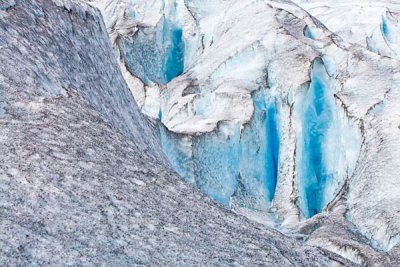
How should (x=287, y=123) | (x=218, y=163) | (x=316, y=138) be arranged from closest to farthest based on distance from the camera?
(x=218, y=163) < (x=287, y=123) < (x=316, y=138)

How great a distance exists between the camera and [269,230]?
13.9 feet

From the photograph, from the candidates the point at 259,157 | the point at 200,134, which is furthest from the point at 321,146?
the point at 200,134

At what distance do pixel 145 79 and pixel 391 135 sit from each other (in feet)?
25.4

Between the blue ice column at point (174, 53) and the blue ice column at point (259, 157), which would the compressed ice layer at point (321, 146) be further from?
the blue ice column at point (174, 53)

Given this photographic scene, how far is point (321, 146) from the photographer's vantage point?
1409cm

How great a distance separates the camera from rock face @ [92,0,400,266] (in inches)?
448

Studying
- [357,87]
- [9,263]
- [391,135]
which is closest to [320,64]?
[357,87]

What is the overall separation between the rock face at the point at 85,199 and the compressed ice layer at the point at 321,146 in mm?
8885

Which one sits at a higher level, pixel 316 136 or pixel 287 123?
pixel 287 123

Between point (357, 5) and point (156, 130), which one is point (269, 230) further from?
point (357, 5)

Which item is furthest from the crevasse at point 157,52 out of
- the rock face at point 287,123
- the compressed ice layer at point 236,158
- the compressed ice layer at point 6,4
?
the compressed ice layer at point 6,4

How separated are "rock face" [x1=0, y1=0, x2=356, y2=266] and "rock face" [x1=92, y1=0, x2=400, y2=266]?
566cm

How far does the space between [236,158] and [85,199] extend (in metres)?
→ 9.76

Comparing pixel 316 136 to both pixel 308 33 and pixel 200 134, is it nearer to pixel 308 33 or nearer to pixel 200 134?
pixel 200 134
